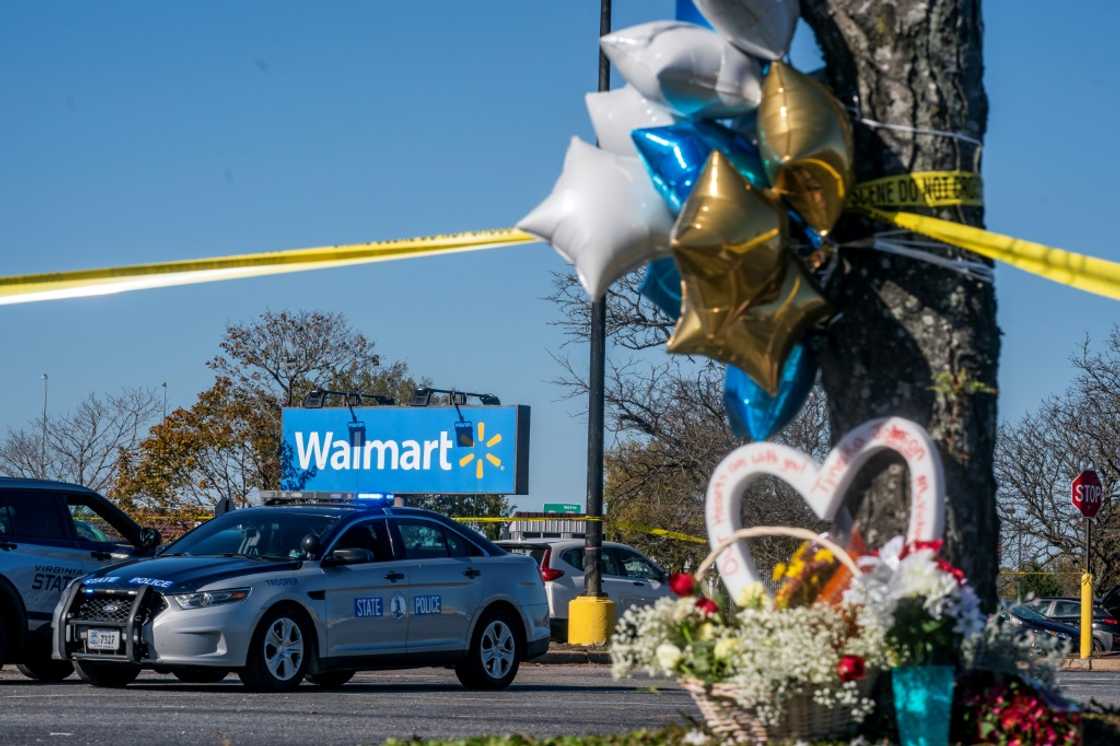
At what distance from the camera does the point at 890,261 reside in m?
5.91

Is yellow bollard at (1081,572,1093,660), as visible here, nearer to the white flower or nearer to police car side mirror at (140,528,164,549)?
police car side mirror at (140,528,164,549)

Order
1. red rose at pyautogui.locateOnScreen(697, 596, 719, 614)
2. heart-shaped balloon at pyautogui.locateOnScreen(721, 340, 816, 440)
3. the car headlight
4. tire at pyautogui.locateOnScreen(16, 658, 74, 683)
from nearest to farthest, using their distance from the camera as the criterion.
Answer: red rose at pyautogui.locateOnScreen(697, 596, 719, 614) → heart-shaped balloon at pyautogui.locateOnScreen(721, 340, 816, 440) → the car headlight → tire at pyautogui.locateOnScreen(16, 658, 74, 683)

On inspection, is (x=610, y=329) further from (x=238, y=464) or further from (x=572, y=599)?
(x=238, y=464)

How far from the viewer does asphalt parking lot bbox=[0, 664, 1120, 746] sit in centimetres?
967

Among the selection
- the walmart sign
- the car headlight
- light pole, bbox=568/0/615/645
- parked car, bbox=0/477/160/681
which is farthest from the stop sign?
the car headlight

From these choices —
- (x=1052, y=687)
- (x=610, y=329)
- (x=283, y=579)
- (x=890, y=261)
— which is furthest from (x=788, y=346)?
(x=610, y=329)

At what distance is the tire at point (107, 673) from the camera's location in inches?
543

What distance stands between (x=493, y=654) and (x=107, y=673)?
128 inches

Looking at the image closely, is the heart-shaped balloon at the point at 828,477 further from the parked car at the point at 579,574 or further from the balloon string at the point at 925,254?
the parked car at the point at 579,574

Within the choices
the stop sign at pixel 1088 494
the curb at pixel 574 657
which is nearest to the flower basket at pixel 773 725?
the curb at pixel 574 657

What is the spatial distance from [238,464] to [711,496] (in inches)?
1701

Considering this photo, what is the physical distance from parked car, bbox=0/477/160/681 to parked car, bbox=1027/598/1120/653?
1982 centimetres

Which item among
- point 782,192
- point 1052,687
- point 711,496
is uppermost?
point 782,192

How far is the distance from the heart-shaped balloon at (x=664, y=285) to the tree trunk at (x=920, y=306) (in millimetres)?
633
